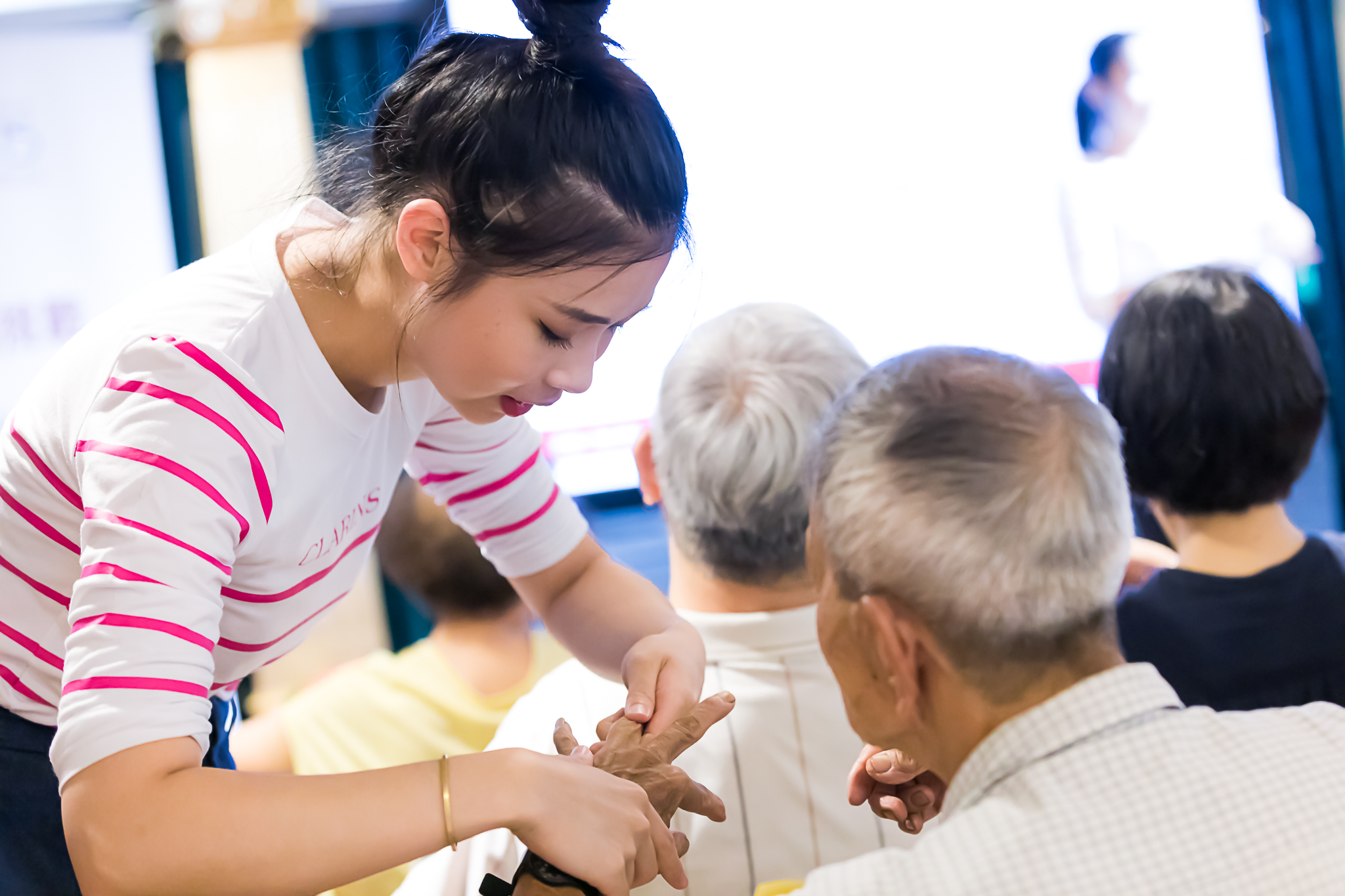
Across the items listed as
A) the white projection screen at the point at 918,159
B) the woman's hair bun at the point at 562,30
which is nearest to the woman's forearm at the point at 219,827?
the woman's hair bun at the point at 562,30

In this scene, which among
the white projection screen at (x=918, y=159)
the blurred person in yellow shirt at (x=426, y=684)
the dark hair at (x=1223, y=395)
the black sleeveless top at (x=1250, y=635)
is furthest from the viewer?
the white projection screen at (x=918, y=159)

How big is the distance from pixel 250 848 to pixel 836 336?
2.97 feet

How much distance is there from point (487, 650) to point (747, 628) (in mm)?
737

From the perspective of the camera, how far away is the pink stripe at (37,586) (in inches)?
37.5

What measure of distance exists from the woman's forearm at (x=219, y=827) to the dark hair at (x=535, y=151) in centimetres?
43

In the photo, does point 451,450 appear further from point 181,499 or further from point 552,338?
point 181,499

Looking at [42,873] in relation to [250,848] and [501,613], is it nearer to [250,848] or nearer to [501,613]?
[250,848]

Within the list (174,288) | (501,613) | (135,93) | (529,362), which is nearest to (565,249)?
(529,362)

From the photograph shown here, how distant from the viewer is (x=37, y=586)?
3.13 feet

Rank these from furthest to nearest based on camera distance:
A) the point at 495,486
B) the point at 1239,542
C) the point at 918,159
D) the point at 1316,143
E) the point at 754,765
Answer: the point at 1316,143
the point at 918,159
the point at 1239,542
the point at 495,486
the point at 754,765

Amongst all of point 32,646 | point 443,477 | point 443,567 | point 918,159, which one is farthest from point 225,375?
point 918,159

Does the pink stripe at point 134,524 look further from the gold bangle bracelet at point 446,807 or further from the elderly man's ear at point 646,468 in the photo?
the elderly man's ear at point 646,468

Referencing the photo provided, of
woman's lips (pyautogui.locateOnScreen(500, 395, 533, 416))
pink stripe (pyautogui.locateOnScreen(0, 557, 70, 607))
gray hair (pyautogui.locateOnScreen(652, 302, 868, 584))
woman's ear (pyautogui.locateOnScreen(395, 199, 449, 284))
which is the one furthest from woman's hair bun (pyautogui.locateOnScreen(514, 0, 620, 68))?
pink stripe (pyautogui.locateOnScreen(0, 557, 70, 607))

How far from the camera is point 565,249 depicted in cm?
89
